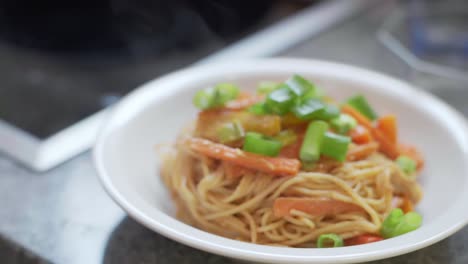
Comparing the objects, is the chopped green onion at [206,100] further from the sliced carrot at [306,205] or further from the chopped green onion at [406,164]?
the chopped green onion at [406,164]

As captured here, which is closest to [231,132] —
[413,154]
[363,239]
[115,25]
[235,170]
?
[235,170]

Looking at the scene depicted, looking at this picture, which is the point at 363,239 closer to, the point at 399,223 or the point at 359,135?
the point at 399,223

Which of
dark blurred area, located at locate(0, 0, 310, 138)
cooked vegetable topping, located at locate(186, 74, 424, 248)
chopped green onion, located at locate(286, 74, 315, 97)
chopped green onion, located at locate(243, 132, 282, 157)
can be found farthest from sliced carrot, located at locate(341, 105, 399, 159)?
dark blurred area, located at locate(0, 0, 310, 138)

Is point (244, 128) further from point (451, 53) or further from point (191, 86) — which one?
point (451, 53)

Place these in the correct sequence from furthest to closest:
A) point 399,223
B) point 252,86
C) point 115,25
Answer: point 115,25, point 252,86, point 399,223

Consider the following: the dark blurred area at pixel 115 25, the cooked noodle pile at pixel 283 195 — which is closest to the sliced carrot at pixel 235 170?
the cooked noodle pile at pixel 283 195

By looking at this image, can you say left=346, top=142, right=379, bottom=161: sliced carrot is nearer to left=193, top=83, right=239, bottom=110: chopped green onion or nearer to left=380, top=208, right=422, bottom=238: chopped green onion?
left=380, top=208, right=422, bottom=238: chopped green onion
